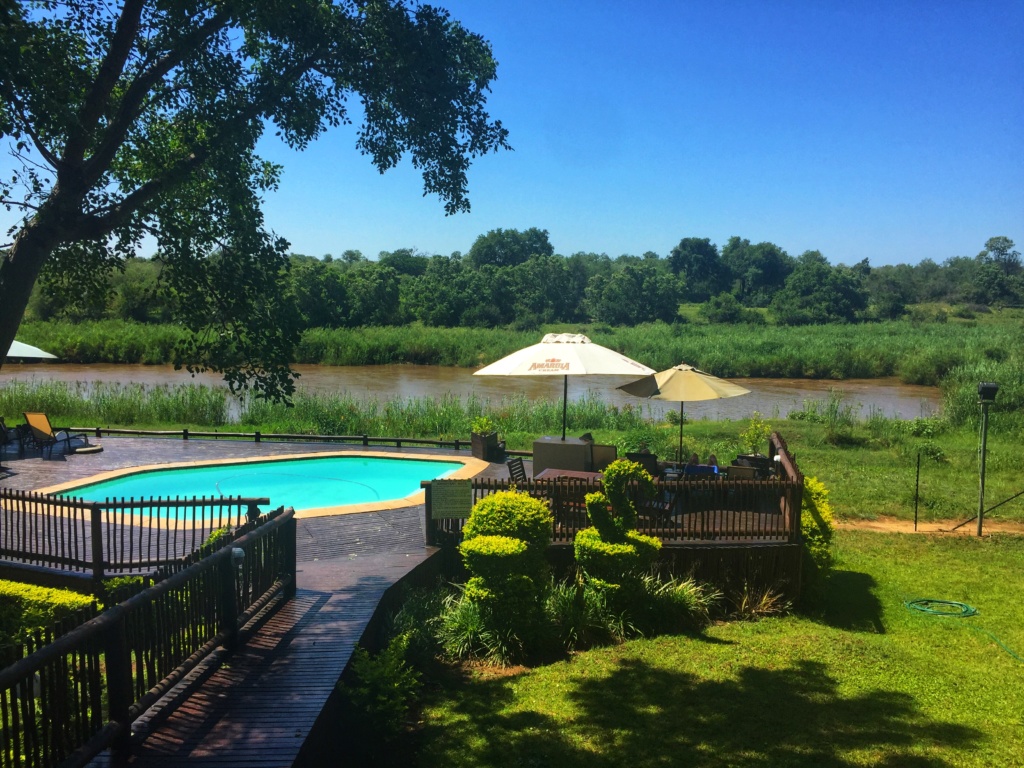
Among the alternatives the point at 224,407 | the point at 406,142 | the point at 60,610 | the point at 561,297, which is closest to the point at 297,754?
the point at 60,610

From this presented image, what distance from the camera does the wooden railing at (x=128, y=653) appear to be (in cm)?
347

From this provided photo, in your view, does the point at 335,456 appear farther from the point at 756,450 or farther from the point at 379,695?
the point at 379,695

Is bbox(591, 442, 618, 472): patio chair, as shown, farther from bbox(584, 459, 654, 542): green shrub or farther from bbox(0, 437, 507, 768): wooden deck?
bbox(584, 459, 654, 542): green shrub

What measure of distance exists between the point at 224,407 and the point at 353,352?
25.4 m

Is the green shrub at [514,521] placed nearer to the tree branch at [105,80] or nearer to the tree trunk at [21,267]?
the tree trunk at [21,267]

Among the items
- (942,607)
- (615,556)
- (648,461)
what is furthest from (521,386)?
(615,556)

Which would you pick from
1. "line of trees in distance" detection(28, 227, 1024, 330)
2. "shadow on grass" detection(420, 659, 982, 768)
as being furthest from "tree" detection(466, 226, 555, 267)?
"shadow on grass" detection(420, 659, 982, 768)

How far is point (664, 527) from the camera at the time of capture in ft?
28.6

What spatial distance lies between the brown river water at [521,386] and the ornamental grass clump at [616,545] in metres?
19.3

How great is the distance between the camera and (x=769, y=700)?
5.98m

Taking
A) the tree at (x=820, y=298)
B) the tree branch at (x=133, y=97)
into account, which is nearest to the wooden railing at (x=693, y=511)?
the tree branch at (x=133, y=97)

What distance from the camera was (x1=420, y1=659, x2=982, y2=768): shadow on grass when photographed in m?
5.04

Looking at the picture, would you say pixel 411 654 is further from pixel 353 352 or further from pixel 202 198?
pixel 353 352

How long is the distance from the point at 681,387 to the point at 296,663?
26.5 feet
